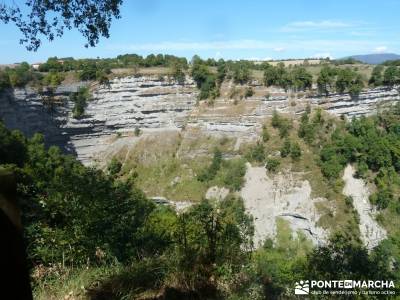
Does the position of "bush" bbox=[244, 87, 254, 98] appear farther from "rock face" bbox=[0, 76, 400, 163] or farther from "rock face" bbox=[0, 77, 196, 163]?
"rock face" bbox=[0, 77, 196, 163]

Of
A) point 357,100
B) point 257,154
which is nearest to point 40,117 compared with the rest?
point 257,154

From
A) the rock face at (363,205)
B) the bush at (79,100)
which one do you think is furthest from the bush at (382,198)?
the bush at (79,100)

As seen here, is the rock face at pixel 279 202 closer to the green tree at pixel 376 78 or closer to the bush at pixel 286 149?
the bush at pixel 286 149

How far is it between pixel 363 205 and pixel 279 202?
973 cm

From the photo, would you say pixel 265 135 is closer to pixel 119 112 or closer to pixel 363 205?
pixel 363 205

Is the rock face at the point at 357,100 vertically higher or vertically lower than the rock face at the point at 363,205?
higher

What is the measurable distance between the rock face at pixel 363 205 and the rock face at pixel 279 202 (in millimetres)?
4421

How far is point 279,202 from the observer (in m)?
48.2

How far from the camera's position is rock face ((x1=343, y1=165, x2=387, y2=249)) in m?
43.8

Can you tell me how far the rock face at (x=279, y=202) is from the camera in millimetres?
45344

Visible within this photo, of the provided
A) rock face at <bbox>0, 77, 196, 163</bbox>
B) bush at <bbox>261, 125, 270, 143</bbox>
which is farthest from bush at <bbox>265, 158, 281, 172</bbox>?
→ rock face at <bbox>0, 77, 196, 163</bbox>

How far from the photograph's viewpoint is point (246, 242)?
4855mm

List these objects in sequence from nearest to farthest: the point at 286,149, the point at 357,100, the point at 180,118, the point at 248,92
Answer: the point at 286,149 → the point at 357,100 → the point at 248,92 → the point at 180,118

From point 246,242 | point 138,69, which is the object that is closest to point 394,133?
point 138,69
